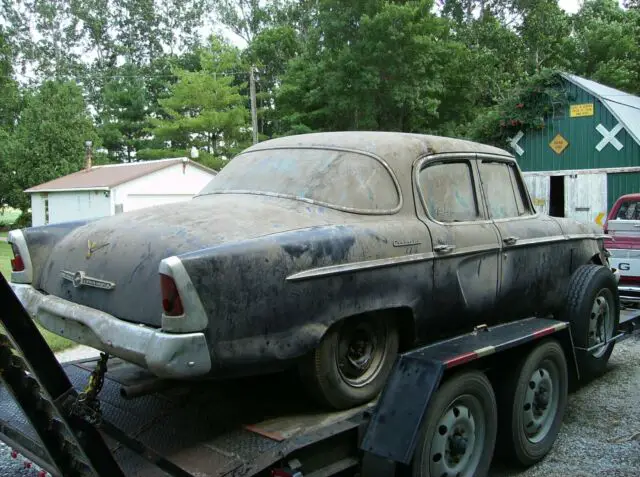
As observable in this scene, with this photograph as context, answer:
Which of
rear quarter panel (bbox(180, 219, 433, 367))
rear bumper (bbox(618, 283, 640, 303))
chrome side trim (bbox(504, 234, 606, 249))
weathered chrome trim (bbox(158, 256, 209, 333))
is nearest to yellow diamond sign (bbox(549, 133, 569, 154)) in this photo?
rear bumper (bbox(618, 283, 640, 303))

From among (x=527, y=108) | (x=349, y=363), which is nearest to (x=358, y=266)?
(x=349, y=363)

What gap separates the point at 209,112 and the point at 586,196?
22.6m

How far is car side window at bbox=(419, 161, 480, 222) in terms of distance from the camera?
400 cm

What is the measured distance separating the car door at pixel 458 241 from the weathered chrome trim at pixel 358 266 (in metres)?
0.17

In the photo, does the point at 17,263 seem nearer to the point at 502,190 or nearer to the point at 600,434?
the point at 502,190

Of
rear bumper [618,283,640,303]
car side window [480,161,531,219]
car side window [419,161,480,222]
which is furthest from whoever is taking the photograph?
rear bumper [618,283,640,303]

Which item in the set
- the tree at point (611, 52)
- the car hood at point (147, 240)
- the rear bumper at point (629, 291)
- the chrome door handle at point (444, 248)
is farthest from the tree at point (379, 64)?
the car hood at point (147, 240)

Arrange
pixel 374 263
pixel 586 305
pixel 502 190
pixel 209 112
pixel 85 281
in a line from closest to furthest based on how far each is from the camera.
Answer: pixel 85 281 → pixel 374 263 → pixel 502 190 → pixel 586 305 → pixel 209 112

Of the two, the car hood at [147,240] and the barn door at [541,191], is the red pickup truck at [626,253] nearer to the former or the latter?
the car hood at [147,240]

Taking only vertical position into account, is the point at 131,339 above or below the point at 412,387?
above

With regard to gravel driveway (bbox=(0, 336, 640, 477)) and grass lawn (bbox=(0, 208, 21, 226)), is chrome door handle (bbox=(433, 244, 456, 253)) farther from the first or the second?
grass lawn (bbox=(0, 208, 21, 226))

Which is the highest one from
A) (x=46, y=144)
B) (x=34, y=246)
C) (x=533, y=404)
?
(x=46, y=144)

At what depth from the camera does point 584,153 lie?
691 inches

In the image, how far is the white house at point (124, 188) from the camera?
24.6 meters
